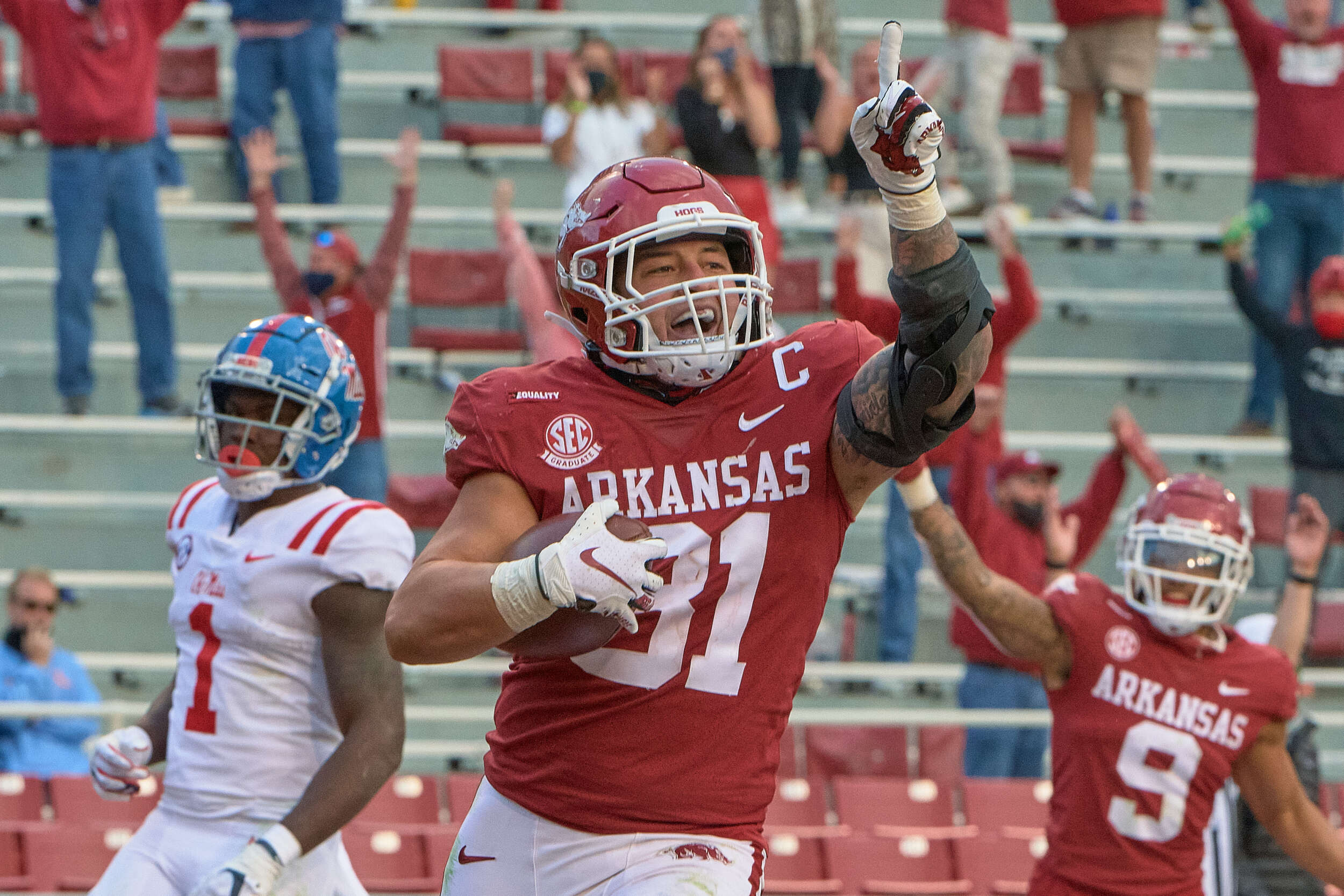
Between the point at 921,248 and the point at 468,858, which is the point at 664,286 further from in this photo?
the point at 468,858

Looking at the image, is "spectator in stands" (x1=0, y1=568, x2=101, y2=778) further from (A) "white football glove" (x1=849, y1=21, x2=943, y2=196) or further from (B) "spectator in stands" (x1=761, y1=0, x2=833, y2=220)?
(A) "white football glove" (x1=849, y1=21, x2=943, y2=196)

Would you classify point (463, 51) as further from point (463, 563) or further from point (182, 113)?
point (463, 563)

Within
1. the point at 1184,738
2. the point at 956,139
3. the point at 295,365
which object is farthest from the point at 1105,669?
the point at 956,139

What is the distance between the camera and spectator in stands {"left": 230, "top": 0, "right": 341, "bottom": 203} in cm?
877

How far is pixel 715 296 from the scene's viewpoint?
108 inches

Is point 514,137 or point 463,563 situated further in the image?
point 514,137

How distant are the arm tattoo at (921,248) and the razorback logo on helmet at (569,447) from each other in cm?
59

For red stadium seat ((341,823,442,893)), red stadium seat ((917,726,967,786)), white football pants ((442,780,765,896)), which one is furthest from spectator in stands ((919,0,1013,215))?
white football pants ((442,780,765,896))

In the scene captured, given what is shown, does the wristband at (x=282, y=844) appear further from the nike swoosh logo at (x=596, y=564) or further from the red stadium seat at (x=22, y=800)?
the red stadium seat at (x=22, y=800)

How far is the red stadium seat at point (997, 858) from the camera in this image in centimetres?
607

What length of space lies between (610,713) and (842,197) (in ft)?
22.0

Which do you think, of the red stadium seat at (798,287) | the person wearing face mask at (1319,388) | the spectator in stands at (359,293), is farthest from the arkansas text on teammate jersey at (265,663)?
the red stadium seat at (798,287)

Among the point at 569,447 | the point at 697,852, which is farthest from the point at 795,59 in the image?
the point at 697,852

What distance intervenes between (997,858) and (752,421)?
375cm
